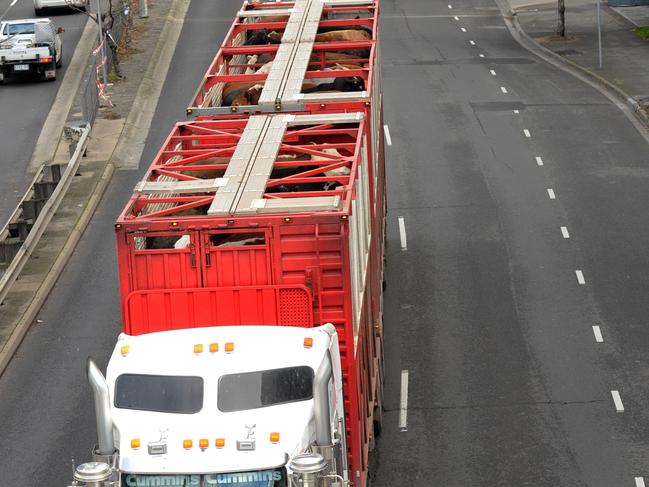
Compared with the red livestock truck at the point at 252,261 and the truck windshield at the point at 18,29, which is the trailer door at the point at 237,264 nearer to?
the red livestock truck at the point at 252,261

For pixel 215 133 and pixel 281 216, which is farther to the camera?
pixel 215 133

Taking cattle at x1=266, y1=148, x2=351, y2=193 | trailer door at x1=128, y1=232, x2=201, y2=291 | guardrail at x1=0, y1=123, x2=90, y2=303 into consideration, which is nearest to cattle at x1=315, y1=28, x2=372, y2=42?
guardrail at x1=0, y1=123, x2=90, y2=303

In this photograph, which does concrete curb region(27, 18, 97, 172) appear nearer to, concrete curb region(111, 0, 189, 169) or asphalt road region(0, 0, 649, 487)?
concrete curb region(111, 0, 189, 169)

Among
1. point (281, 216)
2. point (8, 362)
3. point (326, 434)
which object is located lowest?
point (8, 362)

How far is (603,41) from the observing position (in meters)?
52.0

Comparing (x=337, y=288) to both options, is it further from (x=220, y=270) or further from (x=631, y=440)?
(x=631, y=440)

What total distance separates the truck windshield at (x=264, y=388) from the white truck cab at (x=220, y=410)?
0.03 ft

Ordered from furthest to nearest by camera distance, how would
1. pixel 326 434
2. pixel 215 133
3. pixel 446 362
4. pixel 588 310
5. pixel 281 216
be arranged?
pixel 588 310
pixel 446 362
pixel 215 133
pixel 281 216
pixel 326 434

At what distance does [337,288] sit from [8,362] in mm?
11351

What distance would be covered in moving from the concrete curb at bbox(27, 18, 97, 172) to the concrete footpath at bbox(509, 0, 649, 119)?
56.4 feet

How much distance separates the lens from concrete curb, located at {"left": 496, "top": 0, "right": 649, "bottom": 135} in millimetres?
41906

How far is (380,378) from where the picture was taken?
2197 cm

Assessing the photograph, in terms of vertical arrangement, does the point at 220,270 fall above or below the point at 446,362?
above

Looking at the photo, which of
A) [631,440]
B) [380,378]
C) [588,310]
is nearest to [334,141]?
[380,378]
